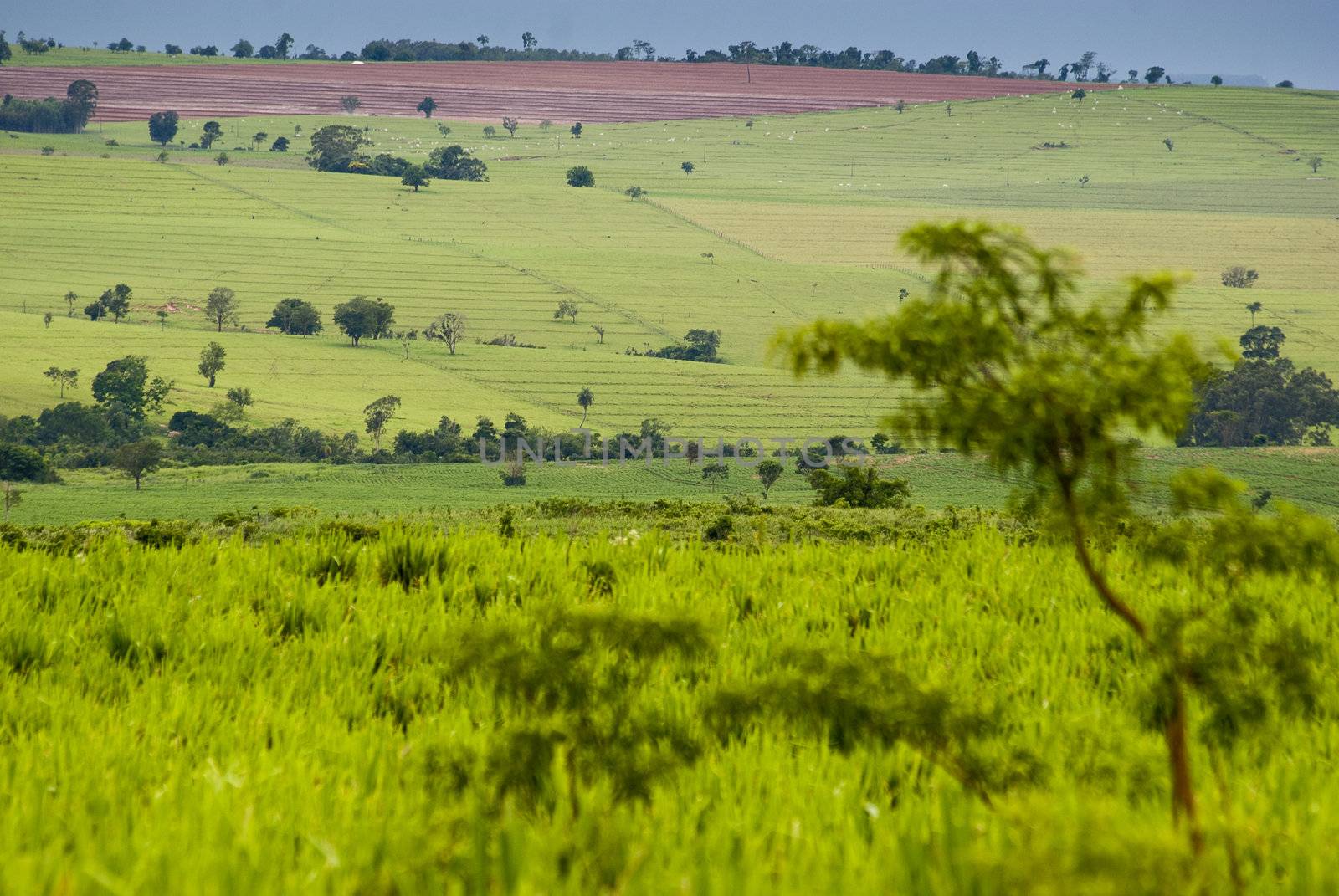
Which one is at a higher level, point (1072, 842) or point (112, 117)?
point (112, 117)

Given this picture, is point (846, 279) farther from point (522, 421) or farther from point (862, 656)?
point (862, 656)

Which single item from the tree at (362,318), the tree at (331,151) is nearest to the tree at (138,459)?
the tree at (362,318)

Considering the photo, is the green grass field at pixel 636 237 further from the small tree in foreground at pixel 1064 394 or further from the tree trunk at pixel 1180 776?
the tree trunk at pixel 1180 776

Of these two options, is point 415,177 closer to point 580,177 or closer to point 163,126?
point 580,177

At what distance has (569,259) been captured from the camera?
13350 centimetres

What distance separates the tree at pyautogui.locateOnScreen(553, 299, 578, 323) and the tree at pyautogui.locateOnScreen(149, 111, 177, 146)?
75211 mm

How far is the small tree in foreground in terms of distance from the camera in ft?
11.0

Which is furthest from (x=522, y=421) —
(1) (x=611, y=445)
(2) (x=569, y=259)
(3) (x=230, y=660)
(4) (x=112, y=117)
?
(4) (x=112, y=117)

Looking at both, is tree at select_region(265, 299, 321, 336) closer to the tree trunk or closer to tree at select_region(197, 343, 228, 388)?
tree at select_region(197, 343, 228, 388)

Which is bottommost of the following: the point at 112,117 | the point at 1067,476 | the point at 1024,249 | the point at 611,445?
the point at 611,445

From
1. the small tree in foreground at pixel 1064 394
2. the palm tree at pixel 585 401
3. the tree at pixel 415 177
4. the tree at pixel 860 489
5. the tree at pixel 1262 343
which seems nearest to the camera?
the small tree in foreground at pixel 1064 394

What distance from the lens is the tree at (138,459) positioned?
64438 millimetres

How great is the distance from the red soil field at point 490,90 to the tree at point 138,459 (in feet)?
401

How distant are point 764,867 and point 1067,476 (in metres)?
1.48
